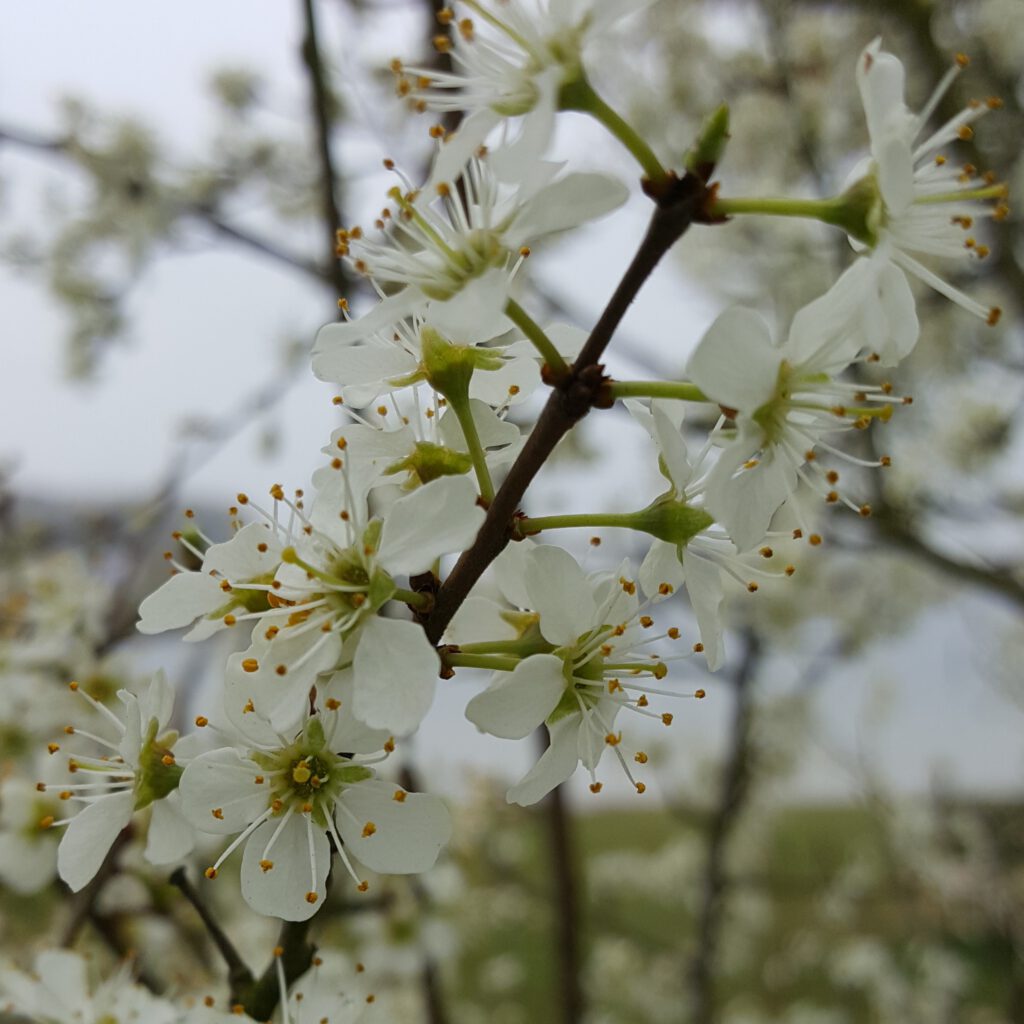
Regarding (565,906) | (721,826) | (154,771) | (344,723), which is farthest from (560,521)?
(721,826)

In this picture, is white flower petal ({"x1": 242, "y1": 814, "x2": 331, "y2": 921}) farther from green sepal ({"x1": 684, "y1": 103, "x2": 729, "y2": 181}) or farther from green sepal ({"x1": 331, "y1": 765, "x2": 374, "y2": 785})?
green sepal ({"x1": 684, "y1": 103, "x2": 729, "y2": 181})

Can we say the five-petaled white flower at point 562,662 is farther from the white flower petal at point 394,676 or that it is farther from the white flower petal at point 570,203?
the white flower petal at point 570,203

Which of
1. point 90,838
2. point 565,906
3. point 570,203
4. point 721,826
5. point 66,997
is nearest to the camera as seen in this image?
point 570,203

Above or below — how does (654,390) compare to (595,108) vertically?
below

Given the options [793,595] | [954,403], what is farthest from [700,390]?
[954,403]

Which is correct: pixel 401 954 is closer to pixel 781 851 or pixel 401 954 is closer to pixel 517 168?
pixel 517 168

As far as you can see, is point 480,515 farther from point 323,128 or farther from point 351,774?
point 323,128

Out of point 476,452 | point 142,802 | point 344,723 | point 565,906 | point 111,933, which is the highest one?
point 476,452
